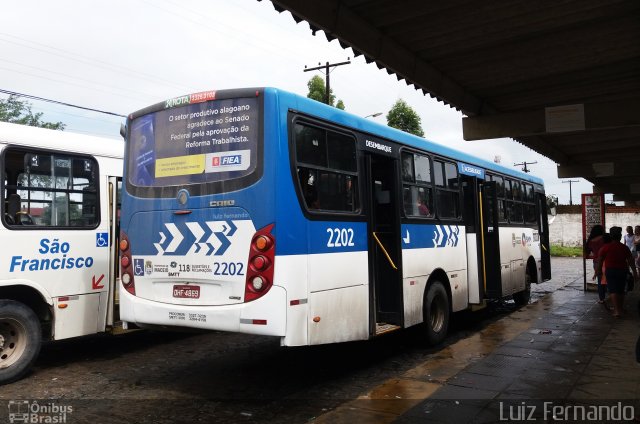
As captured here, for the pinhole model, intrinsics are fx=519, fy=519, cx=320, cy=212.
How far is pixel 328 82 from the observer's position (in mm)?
28609

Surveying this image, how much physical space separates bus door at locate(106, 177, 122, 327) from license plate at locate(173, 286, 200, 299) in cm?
211

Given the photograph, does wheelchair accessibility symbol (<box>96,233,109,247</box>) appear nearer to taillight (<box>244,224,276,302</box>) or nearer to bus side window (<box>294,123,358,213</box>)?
taillight (<box>244,224,276,302</box>)

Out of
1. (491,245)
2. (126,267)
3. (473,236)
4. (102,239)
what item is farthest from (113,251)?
(491,245)

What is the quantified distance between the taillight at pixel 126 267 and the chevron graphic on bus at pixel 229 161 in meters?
1.39

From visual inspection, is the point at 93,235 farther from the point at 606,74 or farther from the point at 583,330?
the point at 606,74

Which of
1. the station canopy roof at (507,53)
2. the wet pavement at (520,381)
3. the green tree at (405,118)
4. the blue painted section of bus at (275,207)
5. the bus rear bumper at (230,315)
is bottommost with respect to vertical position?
the wet pavement at (520,381)

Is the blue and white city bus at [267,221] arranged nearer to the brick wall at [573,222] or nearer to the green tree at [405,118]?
the green tree at [405,118]

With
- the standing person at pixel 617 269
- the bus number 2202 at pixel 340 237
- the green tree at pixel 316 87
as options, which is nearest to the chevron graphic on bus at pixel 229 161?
the bus number 2202 at pixel 340 237

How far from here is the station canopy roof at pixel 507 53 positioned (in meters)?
6.22

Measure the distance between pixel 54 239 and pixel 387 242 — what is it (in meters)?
4.23

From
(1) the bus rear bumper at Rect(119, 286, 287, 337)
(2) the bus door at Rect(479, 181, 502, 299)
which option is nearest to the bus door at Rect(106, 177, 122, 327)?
(1) the bus rear bumper at Rect(119, 286, 287, 337)

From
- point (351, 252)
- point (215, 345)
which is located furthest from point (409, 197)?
point (215, 345)

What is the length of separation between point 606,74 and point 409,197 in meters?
4.55

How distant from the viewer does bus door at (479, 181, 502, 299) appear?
32.5ft
